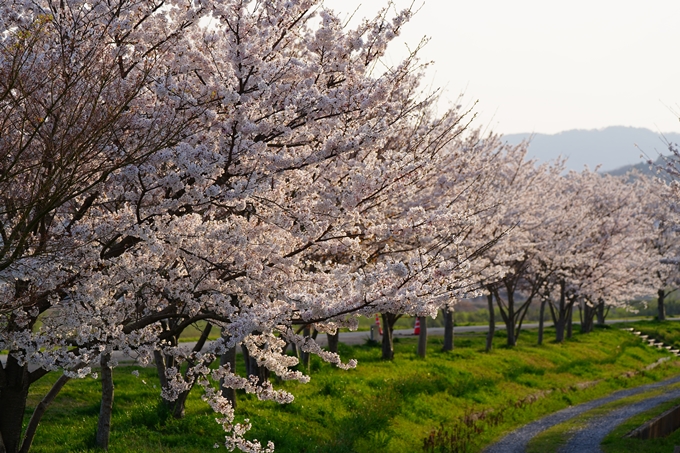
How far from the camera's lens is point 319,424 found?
16656 millimetres

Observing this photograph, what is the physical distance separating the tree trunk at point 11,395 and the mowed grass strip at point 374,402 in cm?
265

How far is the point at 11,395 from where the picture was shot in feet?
30.7

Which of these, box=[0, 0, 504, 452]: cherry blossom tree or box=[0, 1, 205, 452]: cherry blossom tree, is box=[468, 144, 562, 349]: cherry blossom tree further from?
box=[0, 1, 205, 452]: cherry blossom tree

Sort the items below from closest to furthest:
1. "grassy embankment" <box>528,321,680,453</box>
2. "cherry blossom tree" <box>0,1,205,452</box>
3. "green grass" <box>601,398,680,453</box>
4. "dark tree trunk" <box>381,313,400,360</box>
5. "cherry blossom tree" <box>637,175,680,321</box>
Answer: "cherry blossom tree" <box>0,1,205,452</box> → "green grass" <box>601,398,680,453</box> → "grassy embankment" <box>528,321,680,453</box> → "dark tree trunk" <box>381,313,400,360</box> → "cherry blossom tree" <box>637,175,680,321</box>

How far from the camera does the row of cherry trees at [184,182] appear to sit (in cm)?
780

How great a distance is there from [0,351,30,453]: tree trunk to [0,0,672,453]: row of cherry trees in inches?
1.0

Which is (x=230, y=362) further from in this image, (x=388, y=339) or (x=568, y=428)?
(x=568, y=428)

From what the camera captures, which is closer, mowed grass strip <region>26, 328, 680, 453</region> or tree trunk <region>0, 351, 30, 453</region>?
tree trunk <region>0, 351, 30, 453</region>

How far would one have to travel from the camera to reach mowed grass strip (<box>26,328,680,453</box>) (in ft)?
46.7

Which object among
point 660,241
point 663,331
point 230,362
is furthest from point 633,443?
point 660,241

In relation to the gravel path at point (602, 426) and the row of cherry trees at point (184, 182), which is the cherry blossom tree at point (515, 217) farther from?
the row of cherry trees at point (184, 182)

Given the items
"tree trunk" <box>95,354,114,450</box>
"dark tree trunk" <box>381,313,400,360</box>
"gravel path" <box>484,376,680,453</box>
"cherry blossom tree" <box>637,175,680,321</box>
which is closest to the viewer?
"tree trunk" <box>95,354,114,450</box>

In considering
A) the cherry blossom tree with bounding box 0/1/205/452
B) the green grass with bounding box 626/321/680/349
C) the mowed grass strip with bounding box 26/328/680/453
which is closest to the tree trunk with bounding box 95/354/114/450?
the mowed grass strip with bounding box 26/328/680/453

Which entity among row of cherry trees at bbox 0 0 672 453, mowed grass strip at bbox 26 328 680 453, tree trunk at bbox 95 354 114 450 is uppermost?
row of cherry trees at bbox 0 0 672 453
